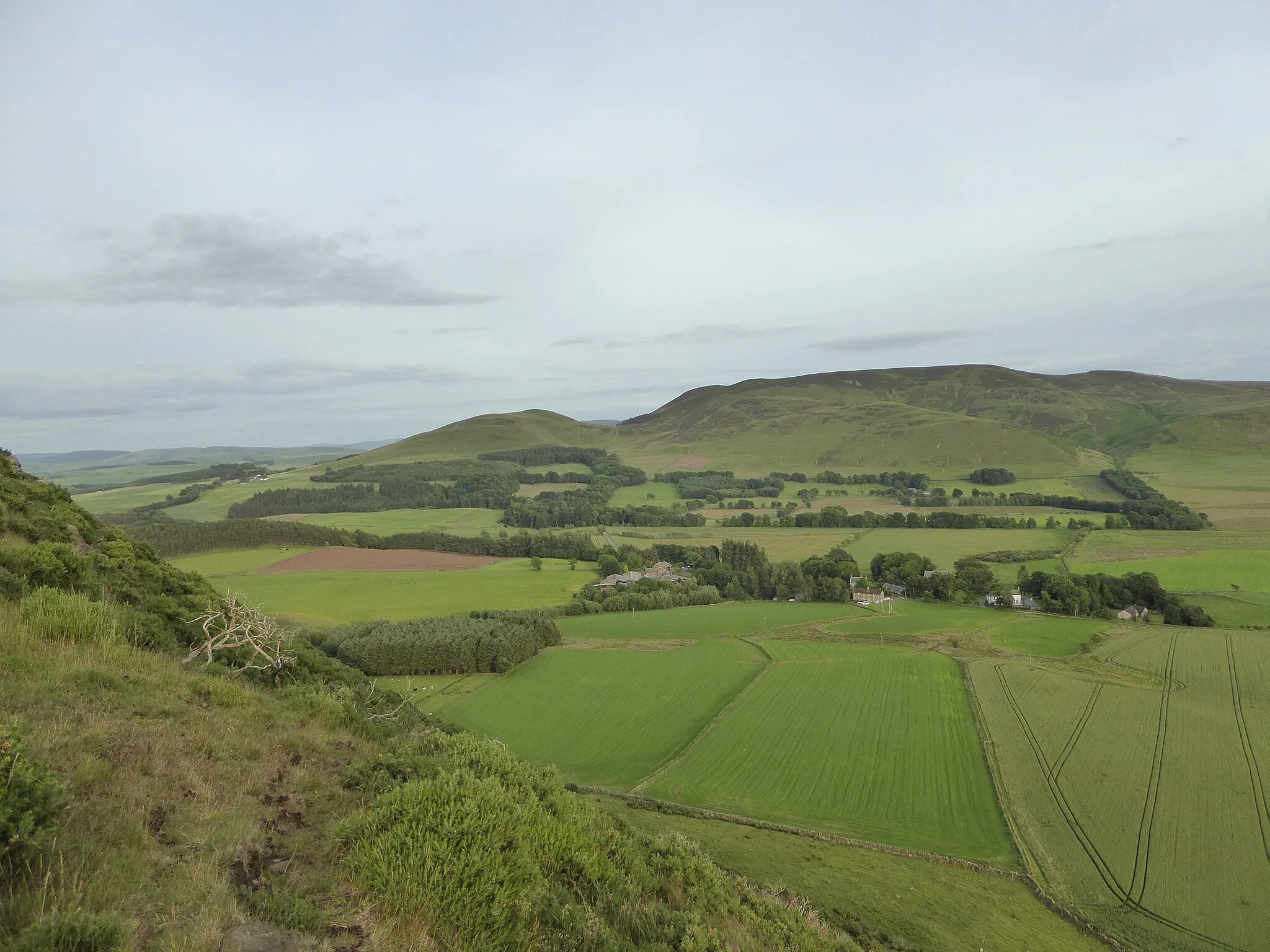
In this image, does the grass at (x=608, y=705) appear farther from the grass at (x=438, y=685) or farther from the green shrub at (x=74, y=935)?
the green shrub at (x=74, y=935)

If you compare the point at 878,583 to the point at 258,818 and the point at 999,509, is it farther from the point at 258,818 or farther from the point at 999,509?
the point at 258,818

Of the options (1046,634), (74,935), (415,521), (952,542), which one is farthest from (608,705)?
(415,521)

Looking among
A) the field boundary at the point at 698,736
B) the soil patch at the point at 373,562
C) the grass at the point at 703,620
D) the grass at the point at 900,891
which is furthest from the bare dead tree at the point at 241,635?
the soil patch at the point at 373,562

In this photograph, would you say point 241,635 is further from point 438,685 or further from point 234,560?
point 234,560

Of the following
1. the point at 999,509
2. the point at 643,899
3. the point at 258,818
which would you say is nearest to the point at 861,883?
the point at 643,899

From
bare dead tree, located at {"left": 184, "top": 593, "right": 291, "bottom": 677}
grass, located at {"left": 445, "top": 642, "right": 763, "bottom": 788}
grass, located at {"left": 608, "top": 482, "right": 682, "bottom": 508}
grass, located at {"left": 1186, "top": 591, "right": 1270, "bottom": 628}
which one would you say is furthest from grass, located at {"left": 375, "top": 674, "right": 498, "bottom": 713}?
grass, located at {"left": 608, "top": 482, "right": 682, "bottom": 508}

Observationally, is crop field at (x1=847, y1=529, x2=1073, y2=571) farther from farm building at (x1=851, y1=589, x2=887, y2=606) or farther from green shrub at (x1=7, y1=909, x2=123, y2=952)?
green shrub at (x1=7, y1=909, x2=123, y2=952)
